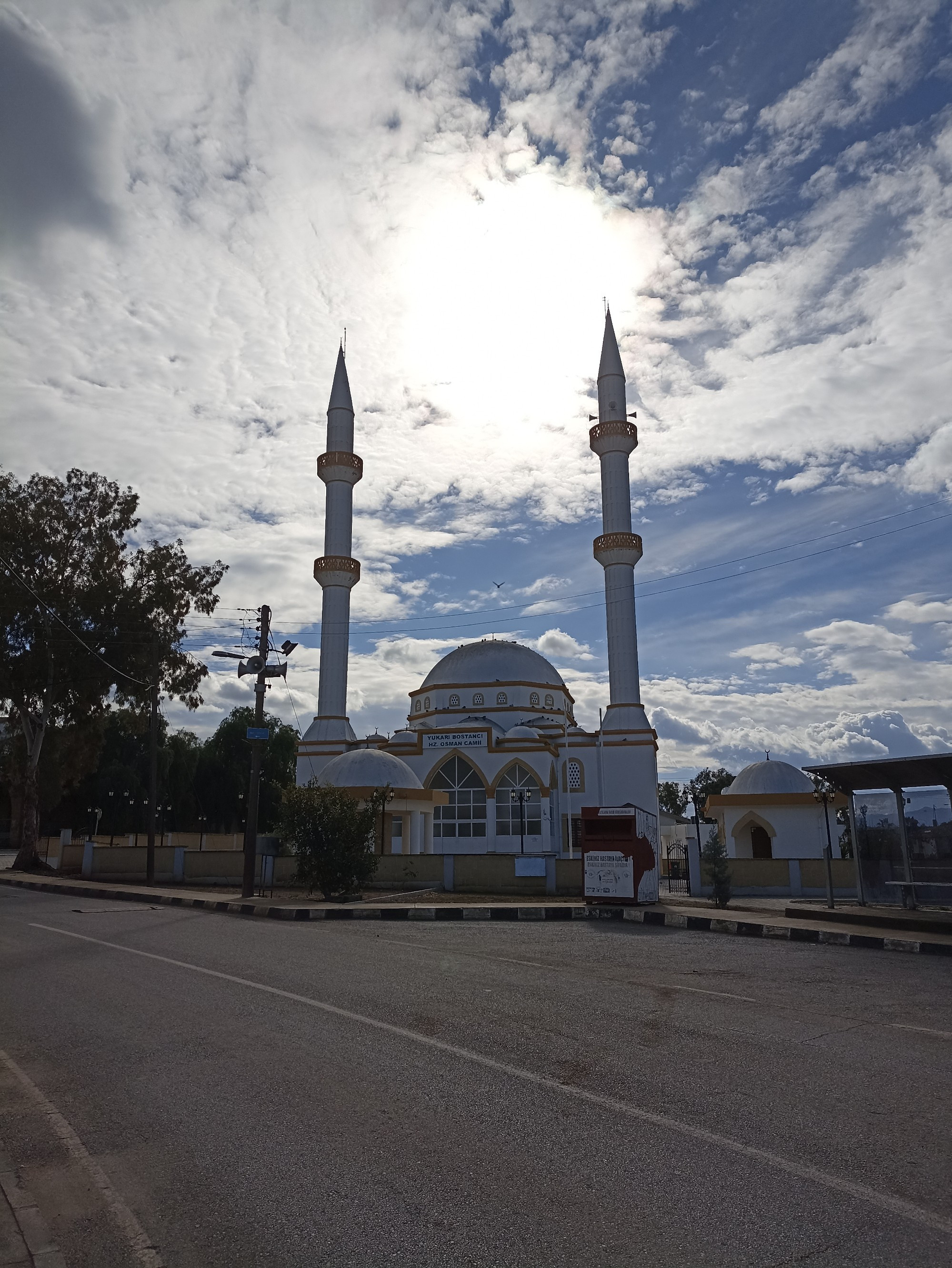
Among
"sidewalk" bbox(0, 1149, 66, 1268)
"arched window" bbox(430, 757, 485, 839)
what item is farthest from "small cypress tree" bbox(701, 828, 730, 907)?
"arched window" bbox(430, 757, 485, 839)

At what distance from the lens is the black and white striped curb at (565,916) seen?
13500 mm

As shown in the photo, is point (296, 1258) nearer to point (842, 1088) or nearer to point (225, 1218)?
point (225, 1218)

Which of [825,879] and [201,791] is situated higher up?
[201,791]

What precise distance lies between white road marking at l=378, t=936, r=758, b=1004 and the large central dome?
36.3 meters

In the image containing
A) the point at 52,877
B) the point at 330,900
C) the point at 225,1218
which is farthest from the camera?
the point at 52,877

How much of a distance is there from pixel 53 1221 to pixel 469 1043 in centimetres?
338

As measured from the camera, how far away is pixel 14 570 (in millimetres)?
32500

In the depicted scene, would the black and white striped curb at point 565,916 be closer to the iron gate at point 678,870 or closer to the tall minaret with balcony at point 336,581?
the iron gate at point 678,870

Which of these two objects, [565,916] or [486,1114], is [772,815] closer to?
[565,916]

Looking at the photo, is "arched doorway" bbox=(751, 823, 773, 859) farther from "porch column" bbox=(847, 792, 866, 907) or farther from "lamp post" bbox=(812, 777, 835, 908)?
"porch column" bbox=(847, 792, 866, 907)

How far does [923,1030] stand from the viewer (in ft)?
24.4

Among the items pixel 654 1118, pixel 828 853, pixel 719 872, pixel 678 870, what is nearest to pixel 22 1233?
pixel 654 1118

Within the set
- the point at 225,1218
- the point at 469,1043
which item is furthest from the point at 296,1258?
the point at 469,1043

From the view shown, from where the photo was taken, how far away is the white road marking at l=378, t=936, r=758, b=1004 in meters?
9.02
